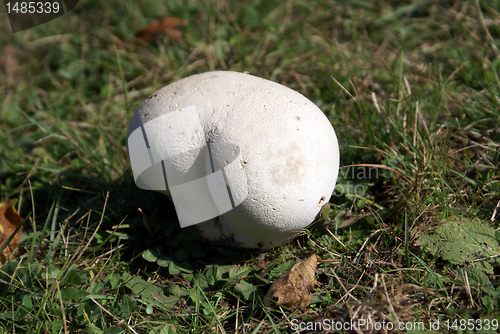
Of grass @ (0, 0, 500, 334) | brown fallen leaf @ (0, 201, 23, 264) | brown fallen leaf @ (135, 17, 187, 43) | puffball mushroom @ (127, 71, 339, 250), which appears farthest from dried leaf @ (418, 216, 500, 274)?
brown fallen leaf @ (135, 17, 187, 43)

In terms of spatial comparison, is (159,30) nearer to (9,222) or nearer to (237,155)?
(9,222)

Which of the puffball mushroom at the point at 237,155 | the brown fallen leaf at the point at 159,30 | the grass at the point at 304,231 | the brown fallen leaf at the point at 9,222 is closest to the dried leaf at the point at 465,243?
the grass at the point at 304,231

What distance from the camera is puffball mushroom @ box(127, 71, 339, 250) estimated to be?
5.51 ft

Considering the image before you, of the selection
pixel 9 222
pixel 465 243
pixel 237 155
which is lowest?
pixel 465 243

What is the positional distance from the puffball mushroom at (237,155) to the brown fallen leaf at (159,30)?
5.40 feet

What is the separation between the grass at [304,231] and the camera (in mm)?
1766

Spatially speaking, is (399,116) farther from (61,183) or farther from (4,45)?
(4,45)

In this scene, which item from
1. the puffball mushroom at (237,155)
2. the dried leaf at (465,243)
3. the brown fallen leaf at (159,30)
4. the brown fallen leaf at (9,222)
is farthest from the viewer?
the brown fallen leaf at (159,30)

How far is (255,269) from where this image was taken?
6.46ft

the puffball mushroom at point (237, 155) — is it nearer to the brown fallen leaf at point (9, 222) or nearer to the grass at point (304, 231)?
the grass at point (304, 231)

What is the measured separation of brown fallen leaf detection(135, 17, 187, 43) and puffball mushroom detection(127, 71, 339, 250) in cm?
165

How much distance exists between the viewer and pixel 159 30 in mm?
3373

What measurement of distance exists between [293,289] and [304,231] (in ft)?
1.13

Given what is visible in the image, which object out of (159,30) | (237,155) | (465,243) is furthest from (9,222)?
(465,243)
